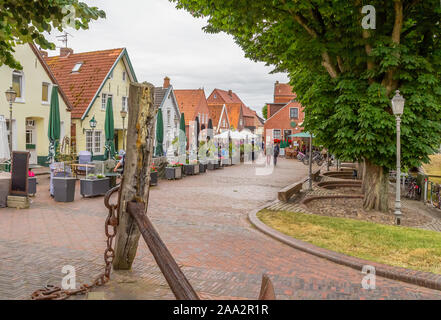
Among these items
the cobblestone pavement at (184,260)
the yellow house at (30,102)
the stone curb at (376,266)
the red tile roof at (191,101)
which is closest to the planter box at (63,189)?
the cobblestone pavement at (184,260)

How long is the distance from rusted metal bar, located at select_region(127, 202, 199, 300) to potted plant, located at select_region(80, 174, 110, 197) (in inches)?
326

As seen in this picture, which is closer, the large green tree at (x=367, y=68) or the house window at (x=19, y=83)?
the large green tree at (x=367, y=68)

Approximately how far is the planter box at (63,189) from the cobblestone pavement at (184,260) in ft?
2.13

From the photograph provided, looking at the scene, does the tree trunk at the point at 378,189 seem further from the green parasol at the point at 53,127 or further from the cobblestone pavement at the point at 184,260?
the green parasol at the point at 53,127

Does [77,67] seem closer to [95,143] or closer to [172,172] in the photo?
[95,143]

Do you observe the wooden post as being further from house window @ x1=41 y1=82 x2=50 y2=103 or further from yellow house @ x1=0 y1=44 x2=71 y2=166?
house window @ x1=41 y1=82 x2=50 y2=103

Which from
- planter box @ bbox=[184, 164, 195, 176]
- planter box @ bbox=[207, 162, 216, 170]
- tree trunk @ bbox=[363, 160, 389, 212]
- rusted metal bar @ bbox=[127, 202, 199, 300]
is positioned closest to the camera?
rusted metal bar @ bbox=[127, 202, 199, 300]

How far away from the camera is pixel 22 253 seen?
19.0ft

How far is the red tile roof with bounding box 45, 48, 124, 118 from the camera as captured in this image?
26.3 meters

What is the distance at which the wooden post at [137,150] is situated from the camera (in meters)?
3.98

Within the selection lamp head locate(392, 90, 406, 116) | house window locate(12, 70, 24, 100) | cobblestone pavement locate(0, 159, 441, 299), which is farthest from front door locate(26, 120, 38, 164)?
lamp head locate(392, 90, 406, 116)
